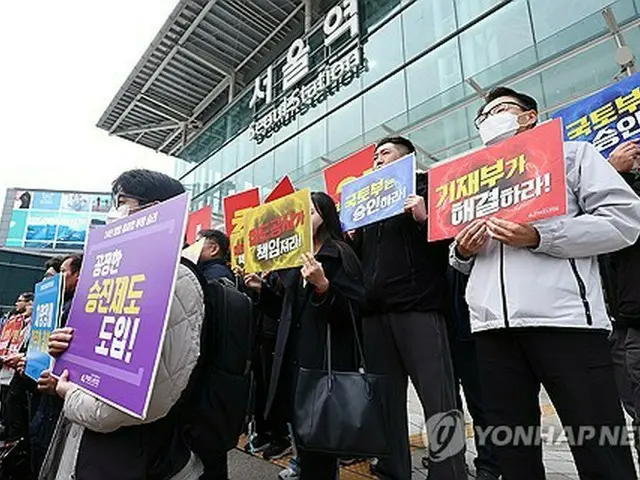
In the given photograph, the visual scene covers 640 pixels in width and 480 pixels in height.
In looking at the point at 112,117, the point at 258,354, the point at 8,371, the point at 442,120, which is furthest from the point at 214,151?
the point at 258,354

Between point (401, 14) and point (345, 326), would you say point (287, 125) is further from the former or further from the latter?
point (345, 326)

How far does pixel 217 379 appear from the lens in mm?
1198

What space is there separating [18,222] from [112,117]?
13908 millimetres

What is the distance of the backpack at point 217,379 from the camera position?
116 centimetres

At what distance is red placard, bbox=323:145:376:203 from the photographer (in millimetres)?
2822

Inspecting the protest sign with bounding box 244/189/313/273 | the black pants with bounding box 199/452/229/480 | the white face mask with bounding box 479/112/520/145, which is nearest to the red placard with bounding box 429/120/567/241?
the white face mask with bounding box 479/112/520/145

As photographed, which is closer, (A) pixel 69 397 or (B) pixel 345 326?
(A) pixel 69 397

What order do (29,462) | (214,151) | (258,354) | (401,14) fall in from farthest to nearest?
(214,151)
(401,14)
(258,354)
(29,462)

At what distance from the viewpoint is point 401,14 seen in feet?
25.4

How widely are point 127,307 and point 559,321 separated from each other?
1.19 m

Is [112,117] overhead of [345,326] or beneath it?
overhead

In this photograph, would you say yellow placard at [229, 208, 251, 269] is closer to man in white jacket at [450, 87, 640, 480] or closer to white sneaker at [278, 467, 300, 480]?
white sneaker at [278, 467, 300, 480]

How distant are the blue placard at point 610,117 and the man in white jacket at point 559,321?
2.77 feet

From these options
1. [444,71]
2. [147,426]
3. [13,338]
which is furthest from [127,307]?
[444,71]
